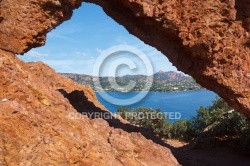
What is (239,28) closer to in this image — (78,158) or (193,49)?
(193,49)

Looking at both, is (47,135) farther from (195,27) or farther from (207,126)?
Result: (207,126)

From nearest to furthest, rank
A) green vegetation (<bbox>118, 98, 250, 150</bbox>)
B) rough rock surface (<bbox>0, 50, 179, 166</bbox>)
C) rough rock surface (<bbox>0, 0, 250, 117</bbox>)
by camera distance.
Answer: rough rock surface (<bbox>0, 50, 179, 166</bbox>)
rough rock surface (<bbox>0, 0, 250, 117</bbox>)
green vegetation (<bbox>118, 98, 250, 150</bbox>)

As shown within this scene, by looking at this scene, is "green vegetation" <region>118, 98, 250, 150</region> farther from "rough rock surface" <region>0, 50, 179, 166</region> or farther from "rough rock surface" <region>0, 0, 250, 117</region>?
A: "rough rock surface" <region>0, 50, 179, 166</region>

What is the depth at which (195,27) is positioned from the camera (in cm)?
834

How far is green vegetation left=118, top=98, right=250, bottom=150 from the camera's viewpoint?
14.9m

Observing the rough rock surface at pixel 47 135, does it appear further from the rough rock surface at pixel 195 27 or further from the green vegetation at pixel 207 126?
the green vegetation at pixel 207 126

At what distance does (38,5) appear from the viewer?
26.7 feet

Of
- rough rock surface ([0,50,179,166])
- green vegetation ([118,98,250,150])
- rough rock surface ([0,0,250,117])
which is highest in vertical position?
rough rock surface ([0,0,250,117])

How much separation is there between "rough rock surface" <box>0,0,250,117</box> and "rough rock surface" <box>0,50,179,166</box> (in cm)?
99

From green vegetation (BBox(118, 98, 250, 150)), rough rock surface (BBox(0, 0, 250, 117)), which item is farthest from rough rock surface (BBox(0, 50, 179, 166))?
green vegetation (BBox(118, 98, 250, 150))

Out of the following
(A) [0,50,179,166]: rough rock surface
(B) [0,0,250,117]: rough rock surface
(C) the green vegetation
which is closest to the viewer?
(A) [0,50,179,166]: rough rock surface

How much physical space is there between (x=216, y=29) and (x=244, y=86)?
1954mm

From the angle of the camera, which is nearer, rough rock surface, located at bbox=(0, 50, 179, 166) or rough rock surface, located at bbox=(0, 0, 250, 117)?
rough rock surface, located at bbox=(0, 50, 179, 166)

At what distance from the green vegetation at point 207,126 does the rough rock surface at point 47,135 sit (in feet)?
23.8
